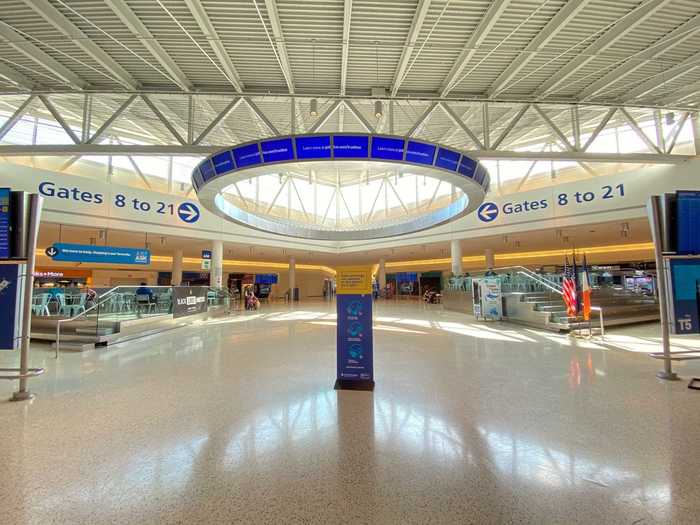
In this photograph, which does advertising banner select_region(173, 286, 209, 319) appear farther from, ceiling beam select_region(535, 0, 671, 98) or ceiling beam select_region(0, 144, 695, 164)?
ceiling beam select_region(535, 0, 671, 98)

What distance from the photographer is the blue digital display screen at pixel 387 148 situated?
7781 millimetres

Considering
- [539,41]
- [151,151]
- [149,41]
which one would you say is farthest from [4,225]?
[539,41]

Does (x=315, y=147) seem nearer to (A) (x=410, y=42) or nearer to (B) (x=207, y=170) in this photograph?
(A) (x=410, y=42)

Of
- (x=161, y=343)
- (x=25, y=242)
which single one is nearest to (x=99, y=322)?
(x=161, y=343)

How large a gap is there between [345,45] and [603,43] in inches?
229

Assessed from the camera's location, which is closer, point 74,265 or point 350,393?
point 350,393

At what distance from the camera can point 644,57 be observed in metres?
7.89

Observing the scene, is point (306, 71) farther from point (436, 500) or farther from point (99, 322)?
point (436, 500)

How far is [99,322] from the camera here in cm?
863

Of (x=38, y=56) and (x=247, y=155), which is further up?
(x=38, y=56)

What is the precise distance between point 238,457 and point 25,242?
4.60 meters

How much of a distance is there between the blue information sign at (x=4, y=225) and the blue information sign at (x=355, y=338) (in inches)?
186

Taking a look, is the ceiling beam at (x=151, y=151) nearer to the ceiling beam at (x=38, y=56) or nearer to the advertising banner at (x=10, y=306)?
the ceiling beam at (x=38, y=56)

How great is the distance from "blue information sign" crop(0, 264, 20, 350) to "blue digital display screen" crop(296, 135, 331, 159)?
5.55 m
